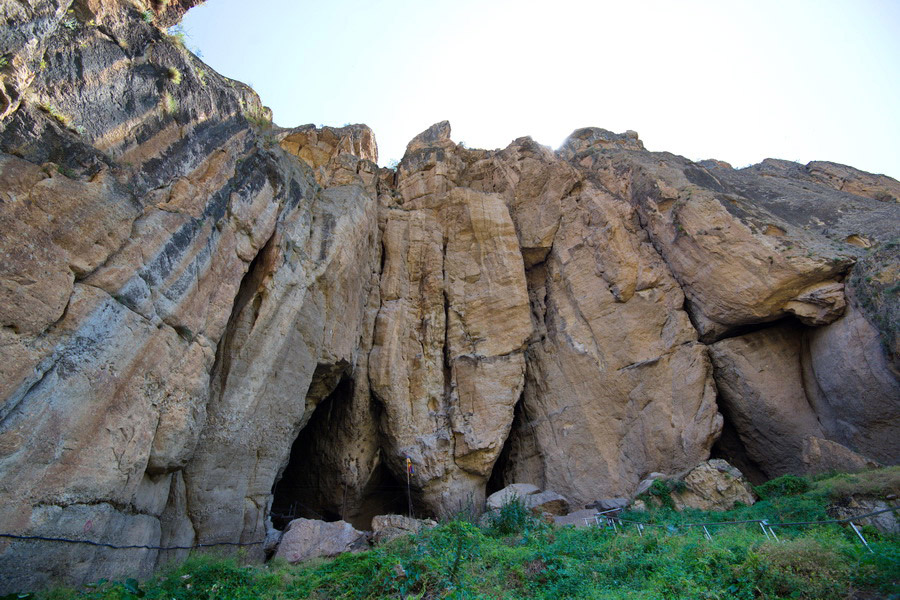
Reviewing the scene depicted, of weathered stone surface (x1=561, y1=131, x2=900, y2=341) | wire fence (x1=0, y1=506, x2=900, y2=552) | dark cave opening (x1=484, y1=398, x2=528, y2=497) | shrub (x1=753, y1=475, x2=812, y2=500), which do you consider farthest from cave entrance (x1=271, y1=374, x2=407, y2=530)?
weathered stone surface (x1=561, y1=131, x2=900, y2=341)

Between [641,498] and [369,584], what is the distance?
927 cm

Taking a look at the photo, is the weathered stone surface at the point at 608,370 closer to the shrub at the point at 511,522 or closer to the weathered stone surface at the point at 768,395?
the weathered stone surface at the point at 768,395

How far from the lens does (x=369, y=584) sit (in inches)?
305

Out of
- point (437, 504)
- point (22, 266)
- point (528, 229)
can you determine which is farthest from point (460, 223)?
point (22, 266)

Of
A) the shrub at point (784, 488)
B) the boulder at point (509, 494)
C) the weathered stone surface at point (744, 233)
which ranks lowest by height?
the shrub at point (784, 488)

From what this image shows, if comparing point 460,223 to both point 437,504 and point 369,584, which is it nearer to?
point 437,504

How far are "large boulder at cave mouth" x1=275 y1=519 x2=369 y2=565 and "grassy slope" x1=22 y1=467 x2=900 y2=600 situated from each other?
1204 mm

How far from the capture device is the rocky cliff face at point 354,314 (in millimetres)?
8078

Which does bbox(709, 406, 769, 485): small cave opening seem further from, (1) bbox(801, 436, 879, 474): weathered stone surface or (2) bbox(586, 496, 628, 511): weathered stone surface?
(2) bbox(586, 496, 628, 511): weathered stone surface

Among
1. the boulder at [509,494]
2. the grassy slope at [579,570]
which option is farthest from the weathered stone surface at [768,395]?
the boulder at [509,494]

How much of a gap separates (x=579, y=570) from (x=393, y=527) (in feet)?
20.6

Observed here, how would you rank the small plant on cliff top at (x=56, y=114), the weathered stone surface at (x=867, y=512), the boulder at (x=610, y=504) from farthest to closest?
1. the boulder at (x=610, y=504)
2. the weathered stone surface at (x=867, y=512)
3. the small plant on cliff top at (x=56, y=114)

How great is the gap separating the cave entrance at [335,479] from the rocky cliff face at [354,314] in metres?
0.11

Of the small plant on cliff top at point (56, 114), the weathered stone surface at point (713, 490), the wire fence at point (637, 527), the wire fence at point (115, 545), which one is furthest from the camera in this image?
the weathered stone surface at point (713, 490)
